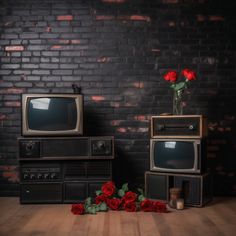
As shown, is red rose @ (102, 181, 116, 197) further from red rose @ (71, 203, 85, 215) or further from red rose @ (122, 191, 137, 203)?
red rose @ (71, 203, 85, 215)

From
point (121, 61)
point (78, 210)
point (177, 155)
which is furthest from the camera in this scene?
point (121, 61)

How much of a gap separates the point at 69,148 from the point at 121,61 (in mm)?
1222

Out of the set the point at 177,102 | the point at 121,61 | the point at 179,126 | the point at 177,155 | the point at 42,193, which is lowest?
the point at 42,193

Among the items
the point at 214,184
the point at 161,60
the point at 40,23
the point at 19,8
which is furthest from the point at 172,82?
the point at 19,8

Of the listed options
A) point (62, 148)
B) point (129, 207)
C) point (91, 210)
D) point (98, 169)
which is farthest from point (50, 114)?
point (129, 207)

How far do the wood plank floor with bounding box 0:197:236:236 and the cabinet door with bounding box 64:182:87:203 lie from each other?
0.12 m

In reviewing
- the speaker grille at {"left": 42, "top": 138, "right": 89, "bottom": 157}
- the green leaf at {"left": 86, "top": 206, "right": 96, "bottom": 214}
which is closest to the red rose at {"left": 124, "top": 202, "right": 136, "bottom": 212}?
the green leaf at {"left": 86, "top": 206, "right": 96, "bottom": 214}

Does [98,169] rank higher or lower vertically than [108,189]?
higher

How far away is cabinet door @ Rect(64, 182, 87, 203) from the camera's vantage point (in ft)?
12.2

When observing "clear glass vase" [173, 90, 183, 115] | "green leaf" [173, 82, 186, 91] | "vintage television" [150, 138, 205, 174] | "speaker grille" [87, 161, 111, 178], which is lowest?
"speaker grille" [87, 161, 111, 178]

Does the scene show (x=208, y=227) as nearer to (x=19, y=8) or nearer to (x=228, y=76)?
(x=228, y=76)

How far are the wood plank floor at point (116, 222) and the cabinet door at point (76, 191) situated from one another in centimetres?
12

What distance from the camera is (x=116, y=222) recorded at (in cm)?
305

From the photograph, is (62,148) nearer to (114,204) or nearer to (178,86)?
(114,204)
